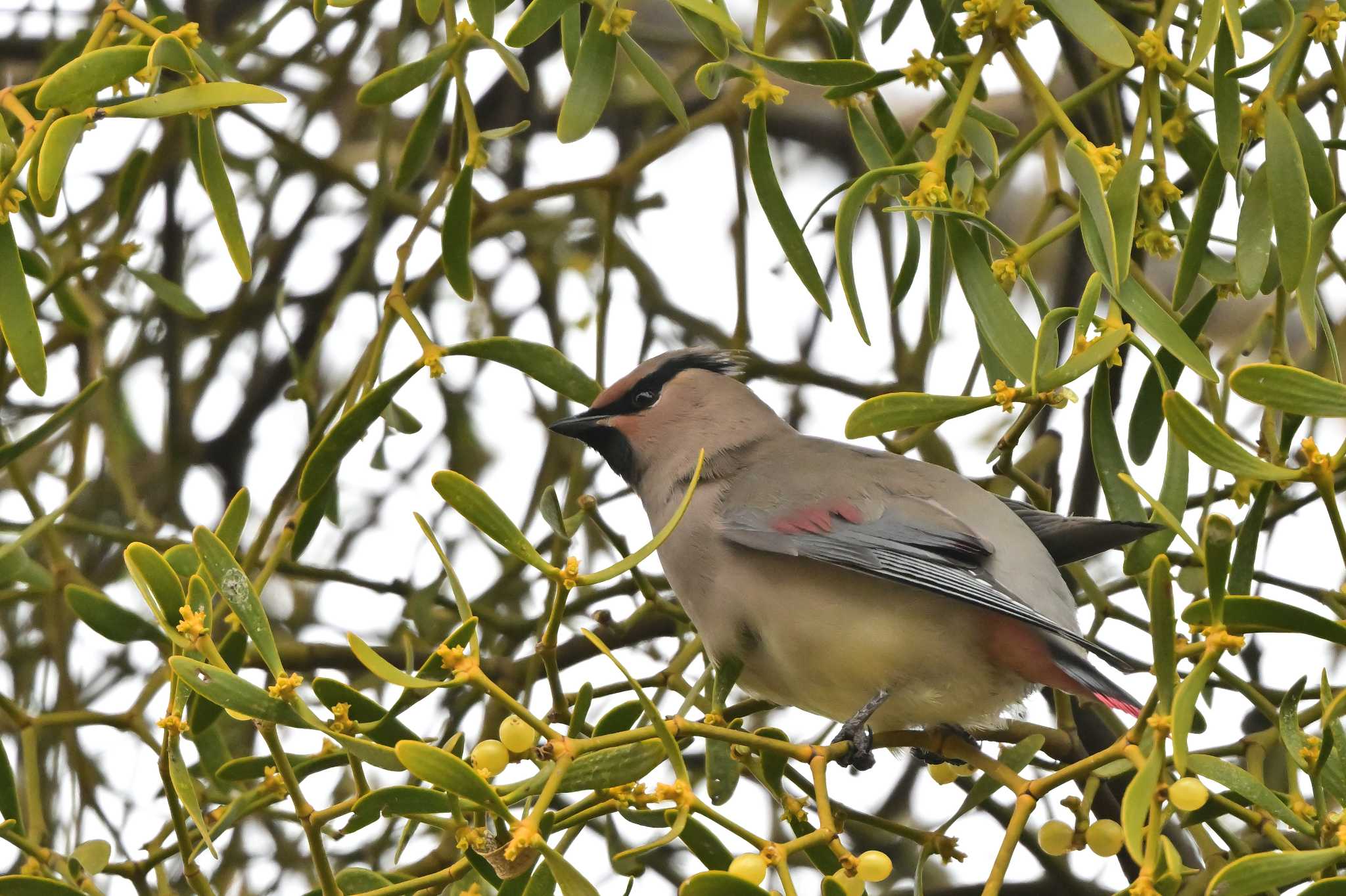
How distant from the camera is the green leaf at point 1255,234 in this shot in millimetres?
1404

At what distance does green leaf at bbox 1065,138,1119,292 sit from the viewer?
1315 millimetres

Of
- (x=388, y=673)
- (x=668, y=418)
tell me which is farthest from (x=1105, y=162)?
(x=668, y=418)

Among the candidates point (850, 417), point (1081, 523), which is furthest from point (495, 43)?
point (1081, 523)

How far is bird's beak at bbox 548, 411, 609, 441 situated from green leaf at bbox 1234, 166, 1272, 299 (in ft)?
4.07

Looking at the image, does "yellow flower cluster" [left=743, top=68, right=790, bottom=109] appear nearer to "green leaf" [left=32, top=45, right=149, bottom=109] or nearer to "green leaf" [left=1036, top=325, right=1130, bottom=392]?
"green leaf" [left=1036, top=325, right=1130, bottom=392]

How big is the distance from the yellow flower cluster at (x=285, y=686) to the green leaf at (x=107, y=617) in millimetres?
333

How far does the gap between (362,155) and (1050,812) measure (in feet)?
6.27

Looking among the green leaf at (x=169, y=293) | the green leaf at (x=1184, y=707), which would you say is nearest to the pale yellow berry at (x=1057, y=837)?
the green leaf at (x=1184, y=707)

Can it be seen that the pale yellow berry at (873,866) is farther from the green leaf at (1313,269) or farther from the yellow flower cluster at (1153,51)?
the yellow flower cluster at (1153,51)

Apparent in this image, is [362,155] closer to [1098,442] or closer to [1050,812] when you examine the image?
[1050,812]

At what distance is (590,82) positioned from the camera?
1.57 m

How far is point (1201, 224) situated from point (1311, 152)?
13cm

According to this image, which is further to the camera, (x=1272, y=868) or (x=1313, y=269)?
(x=1313, y=269)

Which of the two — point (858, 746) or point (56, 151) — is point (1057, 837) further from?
point (56, 151)
